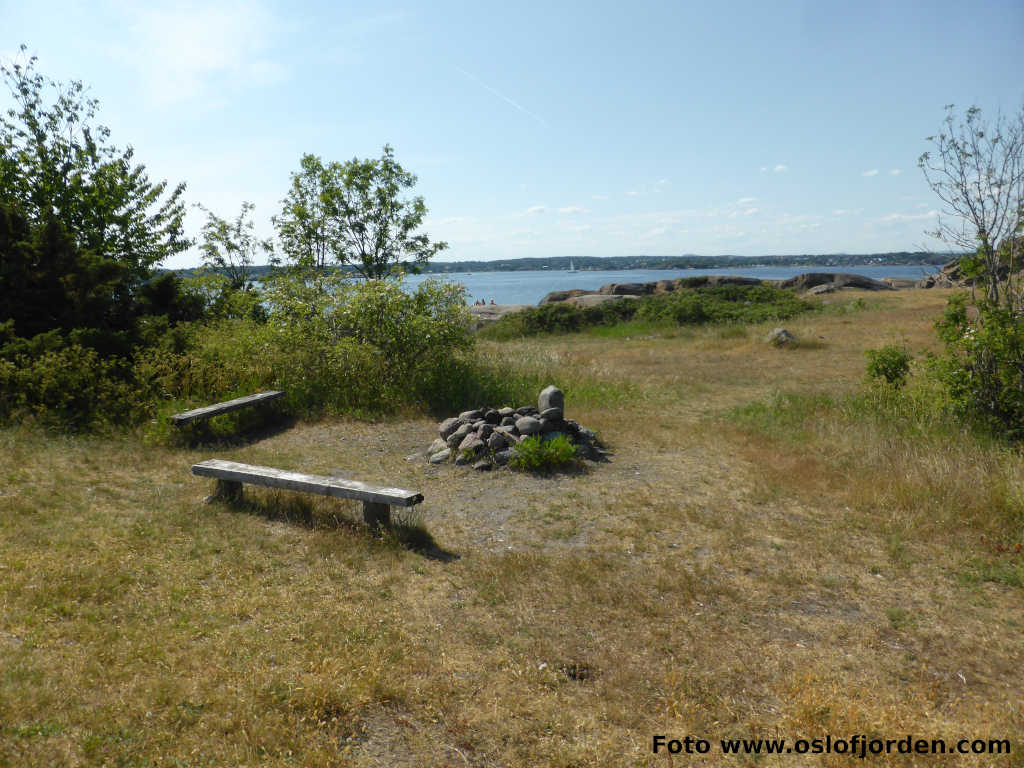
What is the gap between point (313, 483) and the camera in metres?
5.64

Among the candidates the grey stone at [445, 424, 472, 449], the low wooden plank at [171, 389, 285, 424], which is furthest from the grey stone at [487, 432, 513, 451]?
the low wooden plank at [171, 389, 285, 424]

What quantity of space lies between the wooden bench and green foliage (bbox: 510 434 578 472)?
6.39 ft

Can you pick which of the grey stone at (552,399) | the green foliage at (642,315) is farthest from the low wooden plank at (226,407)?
the green foliage at (642,315)

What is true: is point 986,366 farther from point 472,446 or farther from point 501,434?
point 472,446

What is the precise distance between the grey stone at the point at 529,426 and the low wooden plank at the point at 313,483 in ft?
7.78

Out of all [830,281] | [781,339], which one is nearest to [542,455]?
[781,339]

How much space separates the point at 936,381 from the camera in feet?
27.5

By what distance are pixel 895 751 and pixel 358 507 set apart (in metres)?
4.51

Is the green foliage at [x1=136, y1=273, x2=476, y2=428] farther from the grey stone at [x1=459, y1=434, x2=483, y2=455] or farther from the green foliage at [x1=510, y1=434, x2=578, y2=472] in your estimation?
the green foliage at [x1=510, y1=434, x2=578, y2=472]

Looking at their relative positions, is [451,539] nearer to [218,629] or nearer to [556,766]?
[218,629]

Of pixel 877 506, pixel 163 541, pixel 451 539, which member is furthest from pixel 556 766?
pixel 877 506

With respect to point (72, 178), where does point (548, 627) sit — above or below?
below

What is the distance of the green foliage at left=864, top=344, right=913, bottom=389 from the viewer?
9.55 meters

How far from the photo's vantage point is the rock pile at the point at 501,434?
25.0 feet
